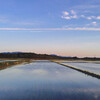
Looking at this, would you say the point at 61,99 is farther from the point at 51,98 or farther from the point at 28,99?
the point at 28,99

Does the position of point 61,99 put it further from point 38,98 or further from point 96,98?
point 96,98

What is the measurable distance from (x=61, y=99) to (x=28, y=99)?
6.09 feet

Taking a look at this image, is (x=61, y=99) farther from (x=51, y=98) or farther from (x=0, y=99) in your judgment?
(x=0, y=99)

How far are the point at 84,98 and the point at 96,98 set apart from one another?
27.6 inches

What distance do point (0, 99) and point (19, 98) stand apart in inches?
41.0

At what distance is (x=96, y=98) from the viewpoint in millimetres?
9789

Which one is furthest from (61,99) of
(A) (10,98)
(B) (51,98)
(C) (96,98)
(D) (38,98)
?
(A) (10,98)

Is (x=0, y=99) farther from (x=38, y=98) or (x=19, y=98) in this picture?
(x=38, y=98)

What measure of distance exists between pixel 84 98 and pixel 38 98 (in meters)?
2.68

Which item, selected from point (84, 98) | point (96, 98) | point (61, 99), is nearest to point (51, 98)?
point (61, 99)

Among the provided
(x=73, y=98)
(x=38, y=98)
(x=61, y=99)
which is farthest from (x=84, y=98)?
(x=38, y=98)

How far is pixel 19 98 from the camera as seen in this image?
9586 millimetres

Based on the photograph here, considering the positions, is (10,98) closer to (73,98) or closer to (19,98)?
(19,98)

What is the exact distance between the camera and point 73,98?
9.77 m
